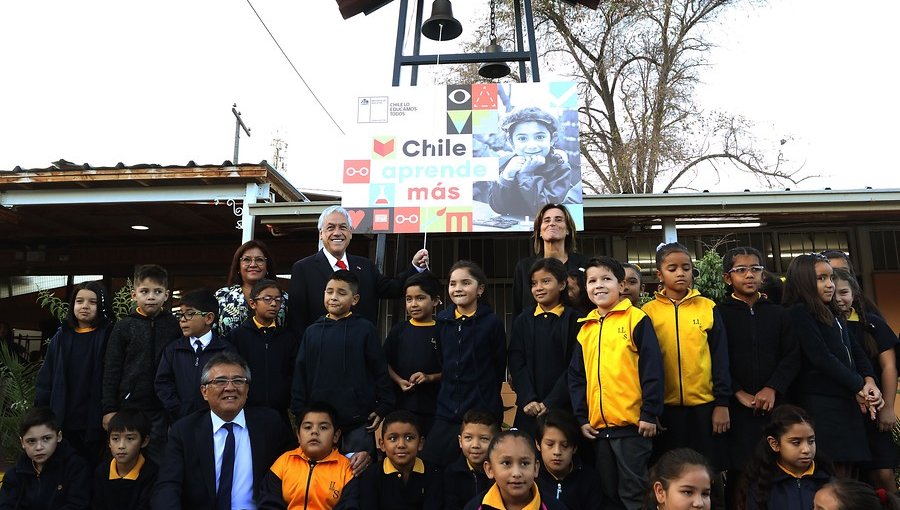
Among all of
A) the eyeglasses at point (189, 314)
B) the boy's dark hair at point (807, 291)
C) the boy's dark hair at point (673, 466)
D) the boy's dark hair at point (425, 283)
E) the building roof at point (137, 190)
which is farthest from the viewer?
the building roof at point (137, 190)

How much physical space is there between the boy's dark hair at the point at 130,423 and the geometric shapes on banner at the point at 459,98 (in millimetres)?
3679

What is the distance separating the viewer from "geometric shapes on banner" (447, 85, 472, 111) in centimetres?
604

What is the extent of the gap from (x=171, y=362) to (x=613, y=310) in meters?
2.52

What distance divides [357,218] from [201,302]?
2194 millimetres

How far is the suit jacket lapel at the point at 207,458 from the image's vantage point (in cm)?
332

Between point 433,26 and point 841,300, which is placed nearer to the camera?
point 841,300

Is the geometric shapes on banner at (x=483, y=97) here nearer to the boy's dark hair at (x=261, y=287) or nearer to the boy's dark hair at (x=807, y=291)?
the boy's dark hair at (x=261, y=287)

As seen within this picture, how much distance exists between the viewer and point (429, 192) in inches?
233

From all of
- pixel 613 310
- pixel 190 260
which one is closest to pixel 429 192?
pixel 613 310

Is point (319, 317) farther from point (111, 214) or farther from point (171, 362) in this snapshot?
point (111, 214)

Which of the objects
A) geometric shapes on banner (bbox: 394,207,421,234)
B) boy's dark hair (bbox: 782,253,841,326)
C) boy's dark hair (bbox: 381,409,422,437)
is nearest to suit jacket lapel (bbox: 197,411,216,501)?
boy's dark hair (bbox: 381,409,422,437)

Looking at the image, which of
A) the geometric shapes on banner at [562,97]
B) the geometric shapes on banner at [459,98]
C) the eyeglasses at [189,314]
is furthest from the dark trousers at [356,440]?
the geometric shapes on banner at [562,97]

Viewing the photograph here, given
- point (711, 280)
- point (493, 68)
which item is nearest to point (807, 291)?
point (711, 280)

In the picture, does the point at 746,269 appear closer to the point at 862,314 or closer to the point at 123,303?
the point at 862,314
